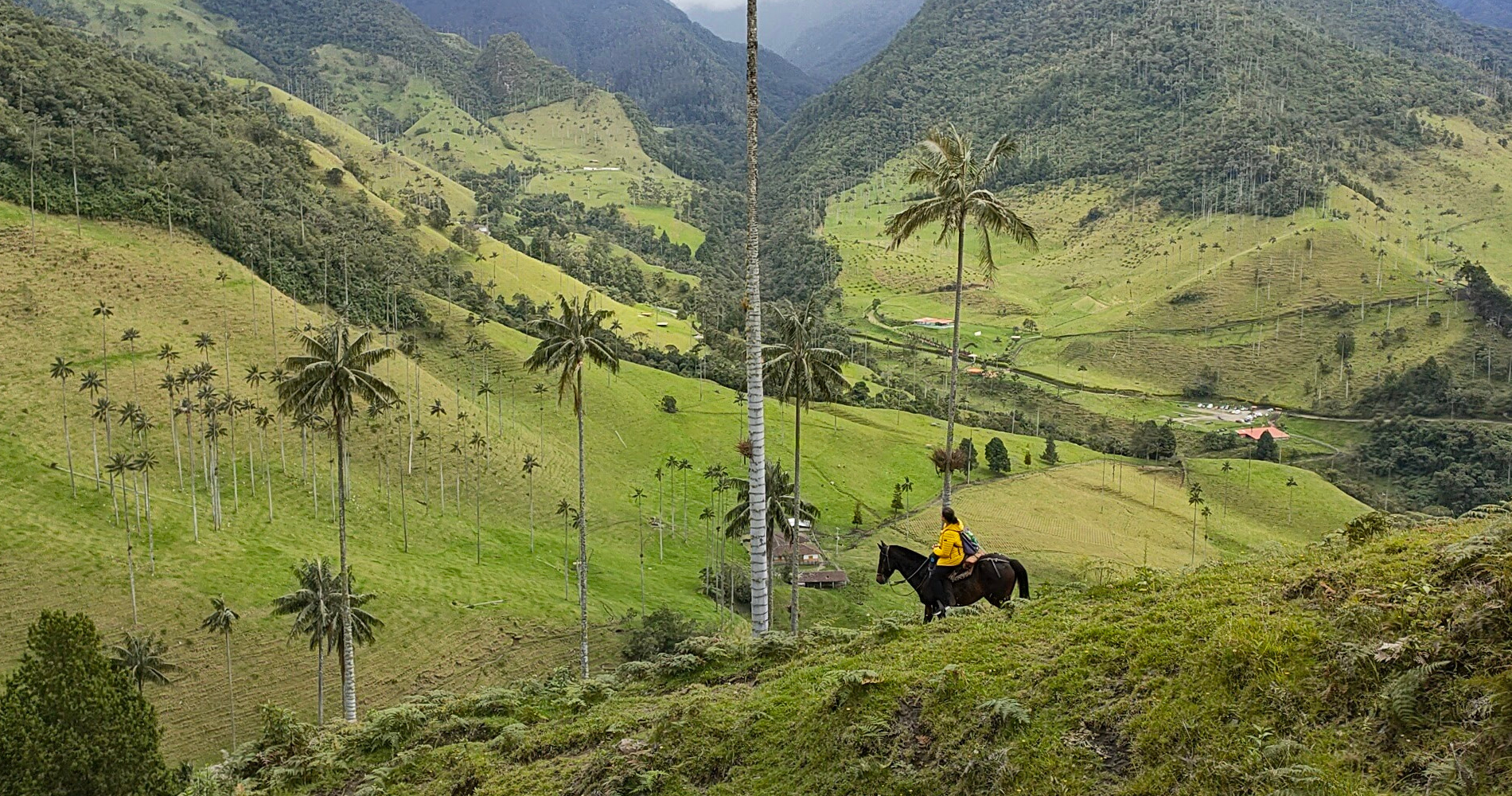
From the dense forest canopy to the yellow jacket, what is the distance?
105 m

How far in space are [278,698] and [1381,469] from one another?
425 feet

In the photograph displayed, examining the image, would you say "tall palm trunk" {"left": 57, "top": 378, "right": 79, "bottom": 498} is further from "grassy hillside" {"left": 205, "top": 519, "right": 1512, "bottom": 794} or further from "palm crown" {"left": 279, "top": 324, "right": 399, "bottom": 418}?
"grassy hillside" {"left": 205, "top": 519, "right": 1512, "bottom": 794}

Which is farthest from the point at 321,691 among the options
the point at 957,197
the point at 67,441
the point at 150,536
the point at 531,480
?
the point at 957,197

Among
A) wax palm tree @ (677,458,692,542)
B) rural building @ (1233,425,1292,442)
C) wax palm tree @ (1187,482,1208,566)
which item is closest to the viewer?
wax palm tree @ (1187,482,1208,566)

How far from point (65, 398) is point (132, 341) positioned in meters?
9.52

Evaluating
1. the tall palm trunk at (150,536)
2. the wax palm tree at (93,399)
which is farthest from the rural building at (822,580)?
the wax palm tree at (93,399)

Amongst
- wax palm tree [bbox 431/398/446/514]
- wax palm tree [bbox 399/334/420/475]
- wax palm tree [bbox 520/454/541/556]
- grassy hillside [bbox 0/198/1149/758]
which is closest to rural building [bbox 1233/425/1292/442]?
grassy hillside [bbox 0/198/1149/758]

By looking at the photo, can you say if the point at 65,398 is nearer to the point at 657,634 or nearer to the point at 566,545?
the point at 566,545

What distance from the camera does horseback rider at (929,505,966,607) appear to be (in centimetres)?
1527

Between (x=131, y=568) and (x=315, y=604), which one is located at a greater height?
(x=315, y=604)

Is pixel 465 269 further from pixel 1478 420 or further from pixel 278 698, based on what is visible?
pixel 1478 420

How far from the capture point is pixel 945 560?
15523 mm

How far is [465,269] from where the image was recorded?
14750 cm

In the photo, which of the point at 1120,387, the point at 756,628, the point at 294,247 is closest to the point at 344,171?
the point at 294,247
